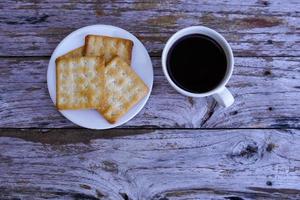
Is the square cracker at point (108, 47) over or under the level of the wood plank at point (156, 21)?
under

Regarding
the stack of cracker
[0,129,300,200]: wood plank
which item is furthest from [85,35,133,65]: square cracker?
[0,129,300,200]: wood plank

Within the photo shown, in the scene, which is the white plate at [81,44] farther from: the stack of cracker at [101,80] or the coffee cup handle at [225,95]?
the coffee cup handle at [225,95]

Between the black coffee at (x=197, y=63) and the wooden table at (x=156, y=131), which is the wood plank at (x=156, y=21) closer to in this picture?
the wooden table at (x=156, y=131)

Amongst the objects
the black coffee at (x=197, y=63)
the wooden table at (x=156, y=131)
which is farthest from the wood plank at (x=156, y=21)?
the black coffee at (x=197, y=63)

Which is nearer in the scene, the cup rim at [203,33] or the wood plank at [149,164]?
the cup rim at [203,33]

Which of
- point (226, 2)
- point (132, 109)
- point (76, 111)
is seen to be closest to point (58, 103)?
point (76, 111)

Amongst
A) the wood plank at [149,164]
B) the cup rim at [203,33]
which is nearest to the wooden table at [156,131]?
the wood plank at [149,164]

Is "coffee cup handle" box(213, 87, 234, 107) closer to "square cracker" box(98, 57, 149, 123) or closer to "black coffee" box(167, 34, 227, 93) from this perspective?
"black coffee" box(167, 34, 227, 93)

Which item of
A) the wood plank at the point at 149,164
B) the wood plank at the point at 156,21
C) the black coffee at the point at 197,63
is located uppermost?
the wood plank at the point at 156,21
